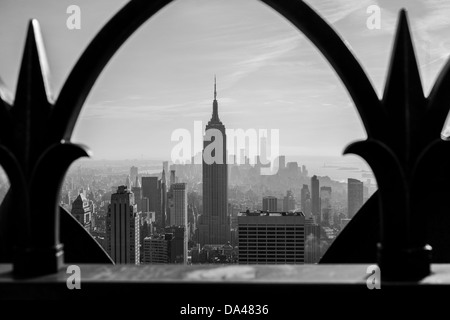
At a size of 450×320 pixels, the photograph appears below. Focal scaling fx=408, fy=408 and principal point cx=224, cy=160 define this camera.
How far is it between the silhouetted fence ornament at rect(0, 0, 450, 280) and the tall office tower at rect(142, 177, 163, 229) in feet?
32.3

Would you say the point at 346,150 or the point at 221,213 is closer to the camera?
the point at 346,150

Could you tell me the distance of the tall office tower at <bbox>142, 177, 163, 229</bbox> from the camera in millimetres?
12452

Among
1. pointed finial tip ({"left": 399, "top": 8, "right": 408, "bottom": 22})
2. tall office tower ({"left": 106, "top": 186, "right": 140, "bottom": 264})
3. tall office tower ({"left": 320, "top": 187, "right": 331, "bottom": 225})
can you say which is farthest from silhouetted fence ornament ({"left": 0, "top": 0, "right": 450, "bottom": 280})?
tall office tower ({"left": 106, "top": 186, "right": 140, "bottom": 264})

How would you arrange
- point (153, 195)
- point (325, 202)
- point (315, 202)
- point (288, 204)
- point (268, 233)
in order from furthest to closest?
1. point (153, 195)
2. point (268, 233)
3. point (315, 202)
4. point (288, 204)
5. point (325, 202)

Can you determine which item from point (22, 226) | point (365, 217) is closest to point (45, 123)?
point (22, 226)

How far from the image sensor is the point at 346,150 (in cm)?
201

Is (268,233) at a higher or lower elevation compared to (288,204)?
lower

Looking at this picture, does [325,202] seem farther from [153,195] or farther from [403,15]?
[153,195]

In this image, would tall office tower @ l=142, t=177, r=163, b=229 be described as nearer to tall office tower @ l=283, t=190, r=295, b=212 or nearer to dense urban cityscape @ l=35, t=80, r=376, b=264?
dense urban cityscape @ l=35, t=80, r=376, b=264

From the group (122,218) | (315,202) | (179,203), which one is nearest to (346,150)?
(315,202)

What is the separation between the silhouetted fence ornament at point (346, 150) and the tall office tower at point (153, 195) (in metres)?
9.84

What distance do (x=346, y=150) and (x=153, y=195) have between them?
12.0 m

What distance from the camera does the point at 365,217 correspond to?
298cm
